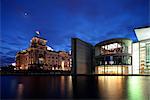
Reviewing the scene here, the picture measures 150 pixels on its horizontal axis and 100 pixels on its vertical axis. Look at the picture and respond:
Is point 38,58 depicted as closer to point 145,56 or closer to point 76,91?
point 145,56

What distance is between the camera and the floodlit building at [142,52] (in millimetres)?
65125

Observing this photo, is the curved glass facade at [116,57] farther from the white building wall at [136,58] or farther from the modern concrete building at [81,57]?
the modern concrete building at [81,57]

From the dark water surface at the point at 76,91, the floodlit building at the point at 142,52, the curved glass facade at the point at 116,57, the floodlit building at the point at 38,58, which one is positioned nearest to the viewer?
the dark water surface at the point at 76,91

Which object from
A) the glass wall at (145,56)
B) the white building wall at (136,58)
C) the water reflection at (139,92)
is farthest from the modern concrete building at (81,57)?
the water reflection at (139,92)

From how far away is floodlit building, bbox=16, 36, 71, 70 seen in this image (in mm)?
107250

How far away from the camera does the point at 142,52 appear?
66.8 meters

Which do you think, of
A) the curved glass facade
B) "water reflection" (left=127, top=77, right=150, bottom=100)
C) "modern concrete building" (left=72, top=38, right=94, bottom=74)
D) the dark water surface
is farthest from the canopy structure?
"water reflection" (left=127, top=77, right=150, bottom=100)

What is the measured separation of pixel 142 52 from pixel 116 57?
8.48 meters

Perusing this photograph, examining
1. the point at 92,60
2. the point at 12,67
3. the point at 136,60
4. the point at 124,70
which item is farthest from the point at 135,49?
the point at 12,67

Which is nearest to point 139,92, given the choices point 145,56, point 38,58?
point 145,56

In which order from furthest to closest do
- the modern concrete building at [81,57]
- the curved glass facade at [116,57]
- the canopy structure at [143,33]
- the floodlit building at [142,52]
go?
the curved glass facade at [116,57], the canopy structure at [143,33], the floodlit building at [142,52], the modern concrete building at [81,57]

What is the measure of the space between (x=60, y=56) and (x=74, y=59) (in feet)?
208

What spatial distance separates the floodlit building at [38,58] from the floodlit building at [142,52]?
52.8m

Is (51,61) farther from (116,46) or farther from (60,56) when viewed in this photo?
(116,46)
